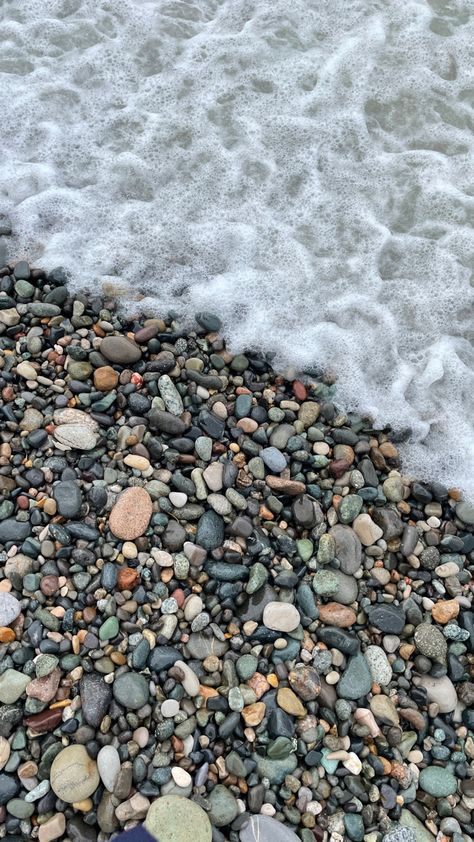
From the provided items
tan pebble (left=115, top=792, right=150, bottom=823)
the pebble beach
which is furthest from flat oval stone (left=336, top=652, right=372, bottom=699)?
tan pebble (left=115, top=792, right=150, bottom=823)

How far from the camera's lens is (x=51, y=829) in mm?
2648

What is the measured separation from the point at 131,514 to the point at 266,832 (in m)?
1.49

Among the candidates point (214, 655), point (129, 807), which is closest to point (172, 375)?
point (214, 655)

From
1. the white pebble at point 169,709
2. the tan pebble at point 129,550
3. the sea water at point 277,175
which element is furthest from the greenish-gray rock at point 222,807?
the sea water at point 277,175

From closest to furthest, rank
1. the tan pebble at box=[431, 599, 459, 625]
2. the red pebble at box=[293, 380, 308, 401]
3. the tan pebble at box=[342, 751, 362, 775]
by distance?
the tan pebble at box=[342, 751, 362, 775]
the tan pebble at box=[431, 599, 459, 625]
the red pebble at box=[293, 380, 308, 401]

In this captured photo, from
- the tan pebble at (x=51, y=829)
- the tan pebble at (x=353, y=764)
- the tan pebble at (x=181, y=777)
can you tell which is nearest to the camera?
the tan pebble at (x=51, y=829)

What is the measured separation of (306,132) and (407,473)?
8.60 feet

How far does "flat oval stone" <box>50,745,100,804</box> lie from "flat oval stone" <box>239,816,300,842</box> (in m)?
0.66

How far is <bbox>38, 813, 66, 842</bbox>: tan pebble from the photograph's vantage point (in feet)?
8.68

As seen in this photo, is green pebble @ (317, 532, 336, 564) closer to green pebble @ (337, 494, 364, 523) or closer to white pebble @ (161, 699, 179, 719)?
green pebble @ (337, 494, 364, 523)

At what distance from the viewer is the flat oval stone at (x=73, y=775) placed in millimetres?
2705

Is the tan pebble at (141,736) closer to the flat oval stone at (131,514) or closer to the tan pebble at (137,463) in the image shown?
the flat oval stone at (131,514)

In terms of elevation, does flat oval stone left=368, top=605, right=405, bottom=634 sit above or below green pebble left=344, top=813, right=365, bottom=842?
above

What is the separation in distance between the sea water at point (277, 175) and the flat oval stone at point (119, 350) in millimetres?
419
